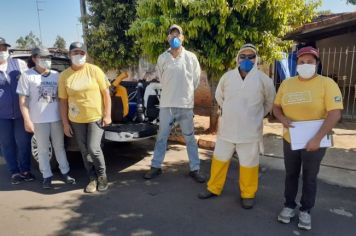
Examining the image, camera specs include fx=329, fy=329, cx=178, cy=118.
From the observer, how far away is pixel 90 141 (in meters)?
4.03

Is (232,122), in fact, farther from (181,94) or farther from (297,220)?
(297,220)

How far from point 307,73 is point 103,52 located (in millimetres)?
6718

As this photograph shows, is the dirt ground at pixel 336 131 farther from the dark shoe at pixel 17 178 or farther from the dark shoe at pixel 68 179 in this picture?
the dark shoe at pixel 17 178

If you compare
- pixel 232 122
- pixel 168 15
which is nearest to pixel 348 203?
pixel 232 122

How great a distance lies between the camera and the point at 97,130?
4051 millimetres

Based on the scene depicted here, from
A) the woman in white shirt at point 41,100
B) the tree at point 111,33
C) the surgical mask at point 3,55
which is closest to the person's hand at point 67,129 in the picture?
the woman in white shirt at point 41,100

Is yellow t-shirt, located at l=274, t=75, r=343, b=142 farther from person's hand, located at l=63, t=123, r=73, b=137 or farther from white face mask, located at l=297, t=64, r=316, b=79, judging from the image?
person's hand, located at l=63, t=123, r=73, b=137

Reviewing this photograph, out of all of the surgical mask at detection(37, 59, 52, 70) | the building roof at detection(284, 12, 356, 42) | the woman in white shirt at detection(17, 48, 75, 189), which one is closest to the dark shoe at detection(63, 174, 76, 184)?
the woman in white shirt at detection(17, 48, 75, 189)

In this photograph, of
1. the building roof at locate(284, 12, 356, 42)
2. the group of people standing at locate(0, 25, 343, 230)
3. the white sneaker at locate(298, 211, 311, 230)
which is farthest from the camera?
the building roof at locate(284, 12, 356, 42)

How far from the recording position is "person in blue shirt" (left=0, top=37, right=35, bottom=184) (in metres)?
4.18

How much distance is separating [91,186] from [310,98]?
9.19 ft

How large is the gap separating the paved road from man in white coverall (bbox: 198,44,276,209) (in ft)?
1.25

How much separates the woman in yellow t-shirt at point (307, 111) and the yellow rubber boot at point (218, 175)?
78 cm

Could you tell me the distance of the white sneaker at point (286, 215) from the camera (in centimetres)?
332
